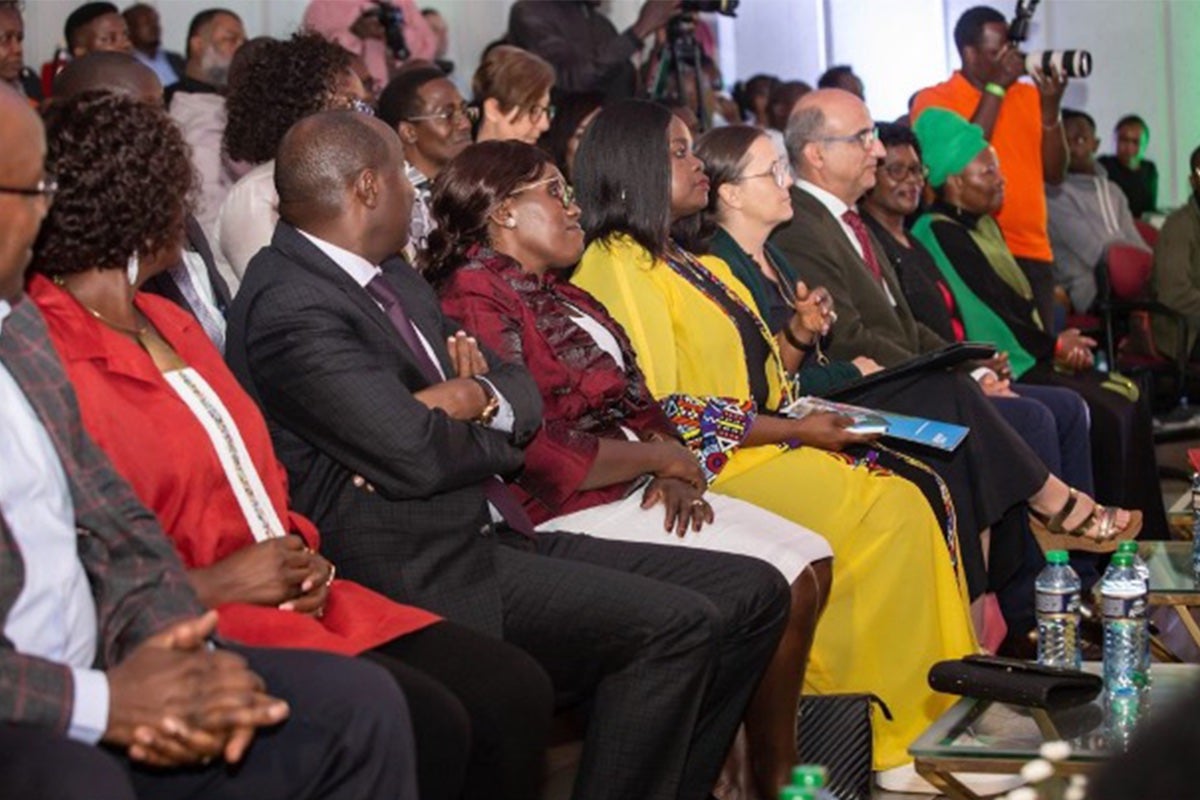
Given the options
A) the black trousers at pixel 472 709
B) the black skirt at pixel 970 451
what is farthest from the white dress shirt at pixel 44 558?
the black skirt at pixel 970 451

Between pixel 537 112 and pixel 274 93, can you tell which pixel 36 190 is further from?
pixel 537 112

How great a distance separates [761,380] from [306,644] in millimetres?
2009

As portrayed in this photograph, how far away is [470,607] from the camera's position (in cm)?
295

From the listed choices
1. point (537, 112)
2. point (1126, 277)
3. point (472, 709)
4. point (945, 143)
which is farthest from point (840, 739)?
point (1126, 277)

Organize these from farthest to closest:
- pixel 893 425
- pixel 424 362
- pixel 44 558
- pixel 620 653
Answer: pixel 893 425 < pixel 424 362 < pixel 620 653 < pixel 44 558

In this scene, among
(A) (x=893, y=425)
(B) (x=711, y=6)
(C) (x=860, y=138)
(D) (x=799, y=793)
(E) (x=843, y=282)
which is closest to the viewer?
(D) (x=799, y=793)

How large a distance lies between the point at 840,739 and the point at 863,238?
6.45 ft

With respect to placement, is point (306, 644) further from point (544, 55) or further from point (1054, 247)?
point (1054, 247)

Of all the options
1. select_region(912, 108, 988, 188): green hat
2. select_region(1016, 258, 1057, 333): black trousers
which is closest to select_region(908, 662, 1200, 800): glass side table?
select_region(912, 108, 988, 188): green hat

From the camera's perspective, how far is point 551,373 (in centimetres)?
352

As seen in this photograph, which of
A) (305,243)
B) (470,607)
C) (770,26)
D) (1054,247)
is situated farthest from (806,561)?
(770,26)

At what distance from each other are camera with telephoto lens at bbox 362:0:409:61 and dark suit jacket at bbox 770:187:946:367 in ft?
7.22

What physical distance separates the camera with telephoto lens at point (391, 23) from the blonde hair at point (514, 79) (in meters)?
1.93

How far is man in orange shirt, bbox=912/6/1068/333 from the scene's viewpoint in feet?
21.8
